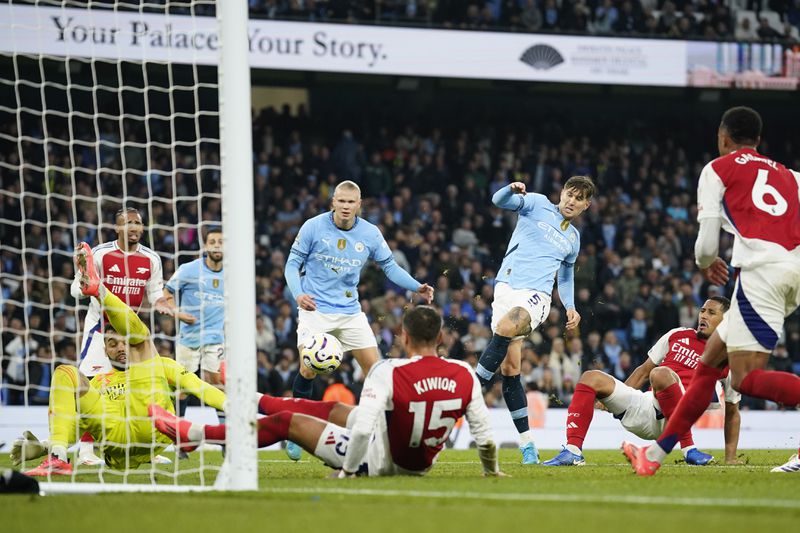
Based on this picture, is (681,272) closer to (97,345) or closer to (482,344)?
(482,344)

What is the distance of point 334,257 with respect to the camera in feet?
31.6

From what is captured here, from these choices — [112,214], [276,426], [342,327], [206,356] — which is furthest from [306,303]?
[112,214]

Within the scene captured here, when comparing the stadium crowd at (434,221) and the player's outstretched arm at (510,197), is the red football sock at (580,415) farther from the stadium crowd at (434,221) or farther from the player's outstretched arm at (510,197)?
the stadium crowd at (434,221)

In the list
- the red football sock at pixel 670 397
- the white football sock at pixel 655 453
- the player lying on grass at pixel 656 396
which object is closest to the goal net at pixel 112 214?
the white football sock at pixel 655 453

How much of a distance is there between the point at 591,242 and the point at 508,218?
64.6 inches

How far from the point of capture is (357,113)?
77.1 feet

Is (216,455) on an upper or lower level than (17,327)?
lower

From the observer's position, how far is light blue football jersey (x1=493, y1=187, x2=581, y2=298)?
30.9 feet

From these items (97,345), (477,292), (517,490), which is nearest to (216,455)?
(97,345)

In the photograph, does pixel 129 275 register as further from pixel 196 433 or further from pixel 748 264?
pixel 748 264

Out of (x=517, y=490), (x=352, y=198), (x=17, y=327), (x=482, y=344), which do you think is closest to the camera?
(x=517, y=490)

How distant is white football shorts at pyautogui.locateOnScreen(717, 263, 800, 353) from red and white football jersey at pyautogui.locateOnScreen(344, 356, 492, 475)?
61.3 inches

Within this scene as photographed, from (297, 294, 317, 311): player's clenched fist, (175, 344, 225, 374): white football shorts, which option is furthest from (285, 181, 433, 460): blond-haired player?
(175, 344, 225, 374): white football shorts

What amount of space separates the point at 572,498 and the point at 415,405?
1.14m
